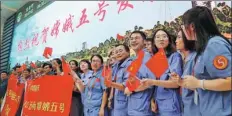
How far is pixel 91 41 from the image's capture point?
133 inches

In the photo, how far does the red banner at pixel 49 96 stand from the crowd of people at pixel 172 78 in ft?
0.40

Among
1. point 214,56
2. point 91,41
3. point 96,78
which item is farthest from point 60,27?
point 214,56

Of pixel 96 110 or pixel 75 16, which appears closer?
pixel 96 110

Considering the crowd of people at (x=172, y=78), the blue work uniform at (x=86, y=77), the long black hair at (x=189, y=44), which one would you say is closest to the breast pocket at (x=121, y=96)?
the crowd of people at (x=172, y=78)

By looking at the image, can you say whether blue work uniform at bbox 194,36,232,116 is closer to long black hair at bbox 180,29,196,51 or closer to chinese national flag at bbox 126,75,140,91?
long black hair at bbox 180,29,196,51

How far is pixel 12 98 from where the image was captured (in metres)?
3.36

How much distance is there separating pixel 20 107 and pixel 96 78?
1.44 m

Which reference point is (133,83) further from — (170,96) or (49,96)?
(49,96)

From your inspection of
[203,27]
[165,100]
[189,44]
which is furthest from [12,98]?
[203,27]

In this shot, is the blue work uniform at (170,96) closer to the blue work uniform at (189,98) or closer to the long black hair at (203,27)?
the blue work uniform at (189,98)

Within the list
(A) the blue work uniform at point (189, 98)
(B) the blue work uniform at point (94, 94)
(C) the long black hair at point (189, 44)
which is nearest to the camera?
(A) the blue work uniform at point (189, 98)

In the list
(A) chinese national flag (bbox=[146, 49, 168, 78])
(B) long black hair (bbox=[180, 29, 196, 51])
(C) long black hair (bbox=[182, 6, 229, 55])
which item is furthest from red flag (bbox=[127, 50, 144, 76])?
(C) long black hair (bbox=[182, 6, 229, 55])

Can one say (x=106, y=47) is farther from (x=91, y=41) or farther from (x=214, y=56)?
(x=214, y=56)

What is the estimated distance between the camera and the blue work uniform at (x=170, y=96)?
1615 millimetres
